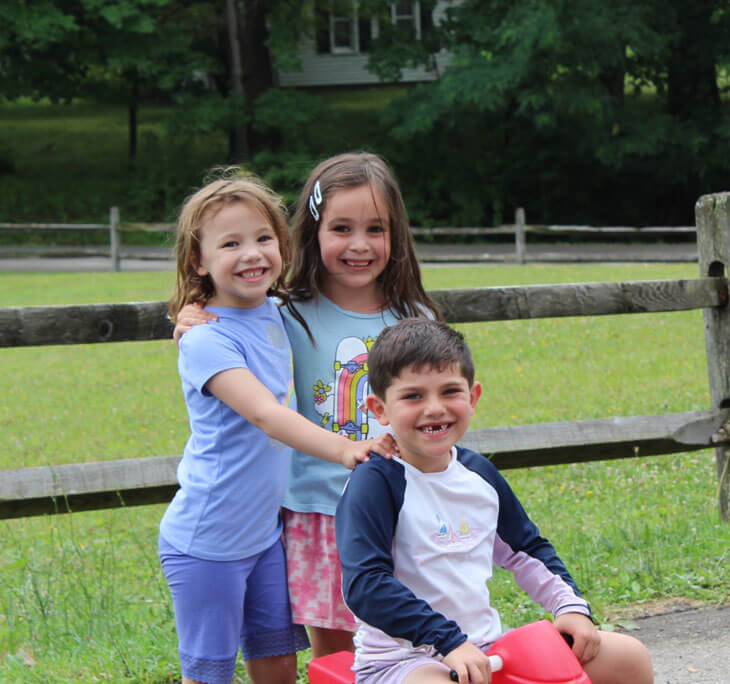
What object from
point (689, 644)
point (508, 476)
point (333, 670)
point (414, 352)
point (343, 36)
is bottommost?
point (508, 476)

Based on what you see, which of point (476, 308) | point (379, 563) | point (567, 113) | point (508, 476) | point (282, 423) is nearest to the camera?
point (379, 563)

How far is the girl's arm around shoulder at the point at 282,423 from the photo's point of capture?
2.26 metres

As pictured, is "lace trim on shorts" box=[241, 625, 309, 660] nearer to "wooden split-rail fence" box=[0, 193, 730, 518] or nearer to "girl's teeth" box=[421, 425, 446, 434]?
"girl's teeth" box=[421, 425, 446, 434]

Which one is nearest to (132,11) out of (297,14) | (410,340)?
(297,14)

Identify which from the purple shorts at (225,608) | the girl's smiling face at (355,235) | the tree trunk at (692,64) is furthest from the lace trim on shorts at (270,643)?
the tree trunk at (692,64)

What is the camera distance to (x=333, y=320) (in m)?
2.74

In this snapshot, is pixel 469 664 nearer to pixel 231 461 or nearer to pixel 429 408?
pixel 429 408

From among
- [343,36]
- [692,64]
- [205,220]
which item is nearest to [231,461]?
[205,220]

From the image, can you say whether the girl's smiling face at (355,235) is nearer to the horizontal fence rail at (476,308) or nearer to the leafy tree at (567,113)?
the horizontal fence rail at (476,308)

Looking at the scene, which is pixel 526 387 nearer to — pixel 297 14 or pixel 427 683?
pixel 427 683

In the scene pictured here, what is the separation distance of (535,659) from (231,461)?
2.87ft

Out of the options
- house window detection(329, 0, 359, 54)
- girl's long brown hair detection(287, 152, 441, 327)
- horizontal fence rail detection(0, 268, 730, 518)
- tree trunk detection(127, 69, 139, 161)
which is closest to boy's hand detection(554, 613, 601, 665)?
girl's long brown hair detection(287, 152, 441, 327)

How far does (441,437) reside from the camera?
2191mm

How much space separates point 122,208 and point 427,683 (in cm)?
2720
